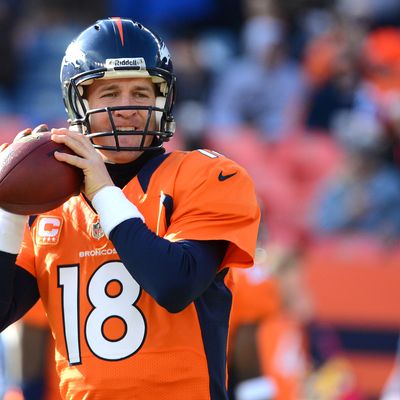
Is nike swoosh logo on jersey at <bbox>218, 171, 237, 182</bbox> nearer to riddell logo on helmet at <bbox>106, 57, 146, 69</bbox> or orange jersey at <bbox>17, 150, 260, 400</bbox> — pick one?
orange jersey at <bbox>17, 150, 260, 400</bbox>

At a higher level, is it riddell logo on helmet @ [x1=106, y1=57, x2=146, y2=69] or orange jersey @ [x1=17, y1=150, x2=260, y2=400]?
riddell logo on helmet @ [x1=106, y1=57, x2=146, y2=69]

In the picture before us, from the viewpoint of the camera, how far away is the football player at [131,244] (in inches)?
113

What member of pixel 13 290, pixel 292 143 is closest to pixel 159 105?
pixel 13 290

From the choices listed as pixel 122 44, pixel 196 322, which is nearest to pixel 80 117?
pixel 122 44

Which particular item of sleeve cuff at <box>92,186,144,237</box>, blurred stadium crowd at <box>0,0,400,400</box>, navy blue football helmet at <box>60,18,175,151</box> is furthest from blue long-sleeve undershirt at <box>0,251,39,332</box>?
blurred stadium crowd at <box>0,0,400,400</box>

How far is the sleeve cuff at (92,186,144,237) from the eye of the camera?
2838 millimetres

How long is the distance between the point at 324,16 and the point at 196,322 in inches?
274

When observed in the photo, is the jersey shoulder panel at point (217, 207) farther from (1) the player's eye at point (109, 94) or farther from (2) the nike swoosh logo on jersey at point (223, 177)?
(1) the player's eye at point (109, 94)

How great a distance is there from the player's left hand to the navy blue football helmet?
0.17 metres

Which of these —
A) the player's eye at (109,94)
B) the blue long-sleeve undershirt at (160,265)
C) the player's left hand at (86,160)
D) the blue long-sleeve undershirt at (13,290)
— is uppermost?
the player's eye at (109,94)

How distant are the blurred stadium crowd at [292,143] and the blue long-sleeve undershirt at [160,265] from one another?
1.95m

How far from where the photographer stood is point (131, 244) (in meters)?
2.79

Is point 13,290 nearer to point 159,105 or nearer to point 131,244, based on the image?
point 131,244

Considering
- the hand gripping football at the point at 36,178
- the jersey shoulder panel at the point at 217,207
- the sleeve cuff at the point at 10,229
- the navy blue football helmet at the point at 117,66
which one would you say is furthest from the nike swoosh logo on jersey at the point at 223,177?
the sleeve cuff at the point at 10,229
